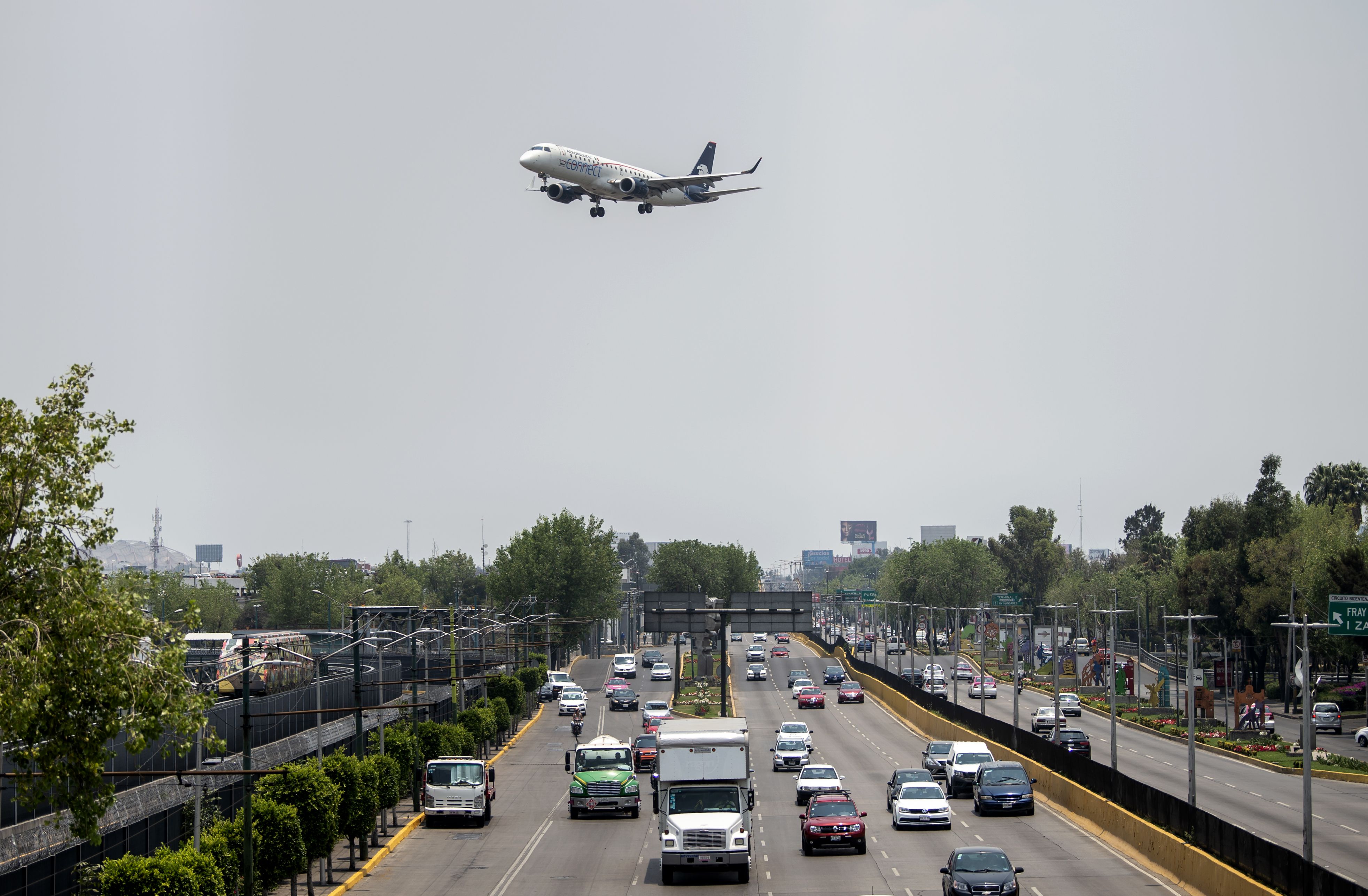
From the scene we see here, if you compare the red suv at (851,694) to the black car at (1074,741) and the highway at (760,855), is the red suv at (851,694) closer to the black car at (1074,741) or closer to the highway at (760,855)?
the black car at (1074,741)

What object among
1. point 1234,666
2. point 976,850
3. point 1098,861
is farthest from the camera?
point 1234,666

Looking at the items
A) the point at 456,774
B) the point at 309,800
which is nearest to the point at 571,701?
the point at 456,774

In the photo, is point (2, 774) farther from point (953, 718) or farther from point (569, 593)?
point (569, 593)

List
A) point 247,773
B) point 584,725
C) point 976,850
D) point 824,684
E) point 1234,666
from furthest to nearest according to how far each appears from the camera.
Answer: point 824,684
point 1234,666
point 584,725
point 976,850
point 247,773

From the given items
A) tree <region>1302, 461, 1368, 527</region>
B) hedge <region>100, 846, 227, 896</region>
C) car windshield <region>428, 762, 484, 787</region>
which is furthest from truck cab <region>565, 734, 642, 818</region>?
tree <region>1302, 461, 1368, 527</region>

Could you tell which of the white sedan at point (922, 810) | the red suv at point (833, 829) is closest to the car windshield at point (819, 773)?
the white sedan at point (922, 810)

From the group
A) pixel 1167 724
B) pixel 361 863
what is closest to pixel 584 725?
pixel 1167 724

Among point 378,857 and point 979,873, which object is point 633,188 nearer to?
point 378,857
